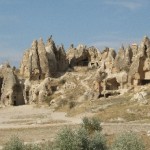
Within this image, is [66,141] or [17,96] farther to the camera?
[17,96]

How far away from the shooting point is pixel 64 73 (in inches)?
2702

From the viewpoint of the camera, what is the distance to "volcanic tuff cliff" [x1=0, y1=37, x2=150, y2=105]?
184 feet

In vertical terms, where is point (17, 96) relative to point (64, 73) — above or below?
below

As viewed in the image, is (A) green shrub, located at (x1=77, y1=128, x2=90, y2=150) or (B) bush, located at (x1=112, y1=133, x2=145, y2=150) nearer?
(B) bush, located at (x1=112, y1=133, x2=145, y2=150)

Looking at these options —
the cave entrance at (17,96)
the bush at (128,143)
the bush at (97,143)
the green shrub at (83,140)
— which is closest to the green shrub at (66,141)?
the green shrub at (83,140)

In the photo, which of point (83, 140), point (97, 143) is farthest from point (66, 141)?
point (97, 143)

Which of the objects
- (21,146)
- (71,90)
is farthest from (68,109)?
(21,146)

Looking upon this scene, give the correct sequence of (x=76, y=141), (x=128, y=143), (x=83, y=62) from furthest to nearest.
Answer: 1. (x=83, y=62)
2. (x=76, y=141)
3. (x=128, y=143)

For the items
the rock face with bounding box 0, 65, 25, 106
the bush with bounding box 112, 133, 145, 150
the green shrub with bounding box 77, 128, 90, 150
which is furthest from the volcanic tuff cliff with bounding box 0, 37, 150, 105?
the bush with bounding box 112, 133, 145, 150

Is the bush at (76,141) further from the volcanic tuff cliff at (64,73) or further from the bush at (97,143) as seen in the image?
the volcanic tuff cliff at (64,73)

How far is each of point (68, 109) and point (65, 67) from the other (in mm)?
22884

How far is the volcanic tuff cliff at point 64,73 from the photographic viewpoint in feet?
184

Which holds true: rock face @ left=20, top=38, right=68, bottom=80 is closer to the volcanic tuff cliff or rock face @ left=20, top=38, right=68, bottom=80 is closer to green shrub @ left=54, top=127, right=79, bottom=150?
the volcanic tuff cliff

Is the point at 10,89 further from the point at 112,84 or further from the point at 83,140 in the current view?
the point at 83,140
